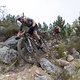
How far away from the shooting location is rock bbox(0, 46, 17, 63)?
15943 mm

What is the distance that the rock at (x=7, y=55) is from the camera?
15.9 m

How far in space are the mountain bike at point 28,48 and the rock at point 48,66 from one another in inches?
14.7

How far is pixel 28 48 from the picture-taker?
50.3 feet

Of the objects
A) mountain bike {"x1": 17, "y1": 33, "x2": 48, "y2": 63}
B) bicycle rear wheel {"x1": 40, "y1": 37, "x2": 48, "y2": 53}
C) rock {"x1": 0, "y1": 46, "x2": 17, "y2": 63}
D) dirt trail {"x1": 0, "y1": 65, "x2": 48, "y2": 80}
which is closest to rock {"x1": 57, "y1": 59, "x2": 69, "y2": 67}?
bicycle rear wheel {"x1": 40, "y1": 37, "x2": 48, "y2": 53}

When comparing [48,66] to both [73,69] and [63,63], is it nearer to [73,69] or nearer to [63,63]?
[63,63]

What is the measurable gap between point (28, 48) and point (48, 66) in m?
1.23

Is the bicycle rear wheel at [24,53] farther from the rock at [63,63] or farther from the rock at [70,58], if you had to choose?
the rock at [70,58]

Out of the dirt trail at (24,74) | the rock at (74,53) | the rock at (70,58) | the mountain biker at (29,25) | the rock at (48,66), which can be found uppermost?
the mountain biker at (29,25)

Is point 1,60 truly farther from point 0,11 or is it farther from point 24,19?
point 0,11

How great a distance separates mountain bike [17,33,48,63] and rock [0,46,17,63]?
0.74m

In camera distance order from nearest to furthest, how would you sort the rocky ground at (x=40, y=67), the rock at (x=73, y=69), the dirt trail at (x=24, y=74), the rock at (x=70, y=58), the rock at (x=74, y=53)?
the dirt trail at (x=24, y=74), the rocky ground at (x=40, y=67), the rock at (x=73, y=69), the rock at (x=70, y=58), the rock at (x=74, y=53)

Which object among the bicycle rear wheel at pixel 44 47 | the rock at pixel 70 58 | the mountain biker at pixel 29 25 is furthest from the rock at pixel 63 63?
the mountain biker at pixel 29 25

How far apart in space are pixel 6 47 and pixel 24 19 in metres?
2.37

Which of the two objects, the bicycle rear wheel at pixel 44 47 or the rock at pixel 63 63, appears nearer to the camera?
the rock at pixel 63 63
